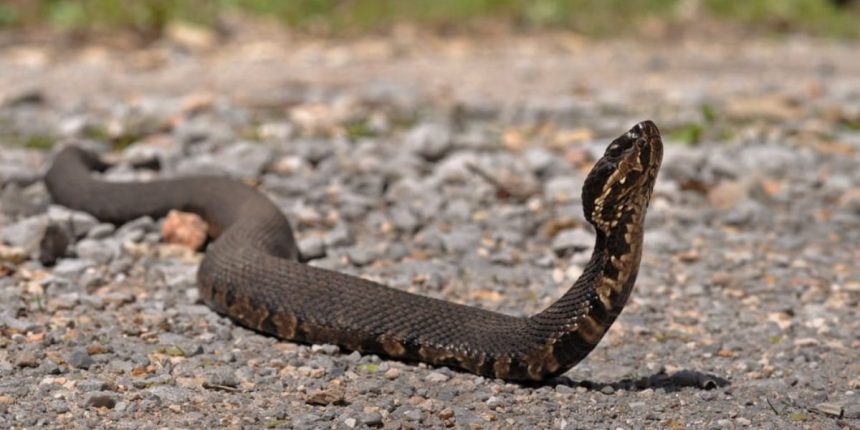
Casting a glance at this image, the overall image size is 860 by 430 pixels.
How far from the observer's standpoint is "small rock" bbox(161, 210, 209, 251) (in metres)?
7.33

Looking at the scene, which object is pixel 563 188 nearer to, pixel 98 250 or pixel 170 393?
pixel 98 250

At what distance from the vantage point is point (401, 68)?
12812mm

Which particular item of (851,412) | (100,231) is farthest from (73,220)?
(851,412)

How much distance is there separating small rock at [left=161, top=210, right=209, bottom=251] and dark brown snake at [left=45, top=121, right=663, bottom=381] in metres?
0.09

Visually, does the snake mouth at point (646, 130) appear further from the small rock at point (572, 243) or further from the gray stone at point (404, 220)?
the gray stone at point (404, 220)

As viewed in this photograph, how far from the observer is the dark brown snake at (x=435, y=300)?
5152 millimetres

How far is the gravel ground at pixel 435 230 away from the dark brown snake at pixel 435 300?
0.11 meters

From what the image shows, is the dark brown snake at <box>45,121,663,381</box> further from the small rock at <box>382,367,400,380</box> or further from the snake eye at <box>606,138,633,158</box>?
the small rock at <box>382,367,400,380</box>

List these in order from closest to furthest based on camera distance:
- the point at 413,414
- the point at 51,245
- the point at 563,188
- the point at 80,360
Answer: the point at 413,414, the point at 80,360, the point at 51,245, the point at 563,188

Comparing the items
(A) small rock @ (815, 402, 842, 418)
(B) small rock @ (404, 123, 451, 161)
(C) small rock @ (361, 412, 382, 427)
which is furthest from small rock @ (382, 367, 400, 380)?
(B) small rock @ (404, 123, 451, 161)

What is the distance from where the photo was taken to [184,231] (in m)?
7.34

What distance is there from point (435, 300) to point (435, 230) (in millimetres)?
1899

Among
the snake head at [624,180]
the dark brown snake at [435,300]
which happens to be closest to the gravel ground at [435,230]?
the dark brown snake at [435,300]

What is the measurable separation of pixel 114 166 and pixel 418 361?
381 centimetres
